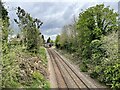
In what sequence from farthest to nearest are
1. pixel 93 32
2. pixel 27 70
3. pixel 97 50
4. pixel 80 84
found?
pixel 93 32
pixel 97 50
pixel 80 84
pixel 27 70

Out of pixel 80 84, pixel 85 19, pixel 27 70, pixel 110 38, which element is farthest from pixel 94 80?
pixel 85 19

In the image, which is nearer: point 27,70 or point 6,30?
point 6,30

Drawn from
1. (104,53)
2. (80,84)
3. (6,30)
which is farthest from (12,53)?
(104,53)

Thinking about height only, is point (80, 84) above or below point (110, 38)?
below

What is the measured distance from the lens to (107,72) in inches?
782

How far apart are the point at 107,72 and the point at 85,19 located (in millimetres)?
16056

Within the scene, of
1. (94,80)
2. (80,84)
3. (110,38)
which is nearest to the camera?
(80,84)

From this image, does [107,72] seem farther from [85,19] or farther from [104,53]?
[85,19]

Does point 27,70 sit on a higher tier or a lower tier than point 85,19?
lower

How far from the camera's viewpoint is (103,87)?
2017cm

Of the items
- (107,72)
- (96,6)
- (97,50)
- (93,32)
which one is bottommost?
(107,72)

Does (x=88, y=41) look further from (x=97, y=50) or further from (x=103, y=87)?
(x=103, y=87)

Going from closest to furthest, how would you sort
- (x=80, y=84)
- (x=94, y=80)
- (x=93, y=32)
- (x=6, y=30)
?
(x=6, y=30) → (x=80, y=84) → (x=94, y=80) → (x=93, y=32)

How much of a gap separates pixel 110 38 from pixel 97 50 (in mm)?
2659
